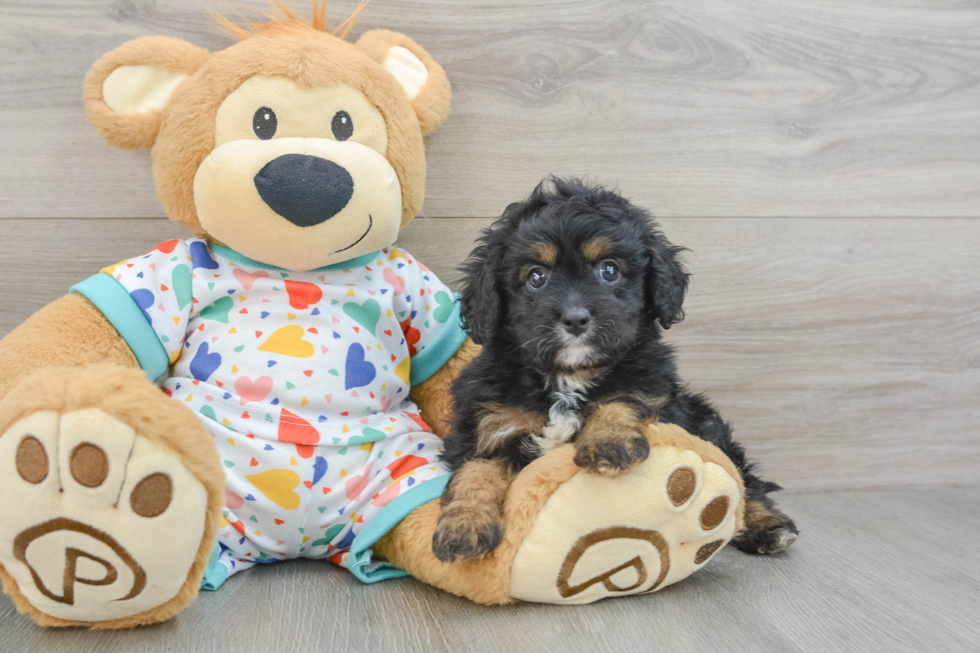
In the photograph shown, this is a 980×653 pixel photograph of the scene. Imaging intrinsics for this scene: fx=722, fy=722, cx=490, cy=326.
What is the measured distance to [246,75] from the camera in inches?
73.2

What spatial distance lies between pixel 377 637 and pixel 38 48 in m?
2.03

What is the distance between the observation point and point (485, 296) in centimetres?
184

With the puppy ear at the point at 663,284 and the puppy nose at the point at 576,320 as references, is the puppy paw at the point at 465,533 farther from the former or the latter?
the puppy ear at the point at 663,284

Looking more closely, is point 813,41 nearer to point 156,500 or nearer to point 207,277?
point 207,277

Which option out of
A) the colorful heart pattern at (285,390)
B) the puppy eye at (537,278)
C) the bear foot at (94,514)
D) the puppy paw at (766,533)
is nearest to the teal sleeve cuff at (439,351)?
the colorful heart pattern at (285,390)

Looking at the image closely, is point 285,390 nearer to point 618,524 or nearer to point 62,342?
point 62,342

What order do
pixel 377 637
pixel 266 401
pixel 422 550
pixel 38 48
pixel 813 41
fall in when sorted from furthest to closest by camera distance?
1. pixel 813 41
2. pixel 38 48
3. pixel 266 401
4. pixel 422 550
5. pixel 377 637

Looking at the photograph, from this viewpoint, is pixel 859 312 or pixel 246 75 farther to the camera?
pixel 859 312

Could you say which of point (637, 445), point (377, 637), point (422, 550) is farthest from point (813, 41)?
point (377, 637)

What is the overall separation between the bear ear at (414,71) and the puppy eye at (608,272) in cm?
74

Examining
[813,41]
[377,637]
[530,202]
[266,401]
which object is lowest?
[377,637]

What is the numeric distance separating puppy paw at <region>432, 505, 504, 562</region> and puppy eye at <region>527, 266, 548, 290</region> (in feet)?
1.81

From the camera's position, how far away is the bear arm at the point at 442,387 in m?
2.25

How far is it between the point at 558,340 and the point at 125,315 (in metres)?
1.11
